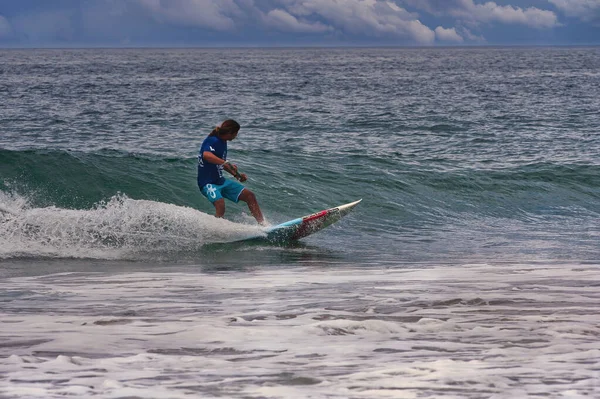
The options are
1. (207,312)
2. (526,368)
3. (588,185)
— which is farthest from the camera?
(588,185)

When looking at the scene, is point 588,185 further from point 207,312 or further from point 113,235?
point 207,312

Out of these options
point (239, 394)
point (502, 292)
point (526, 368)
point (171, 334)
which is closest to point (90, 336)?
point (171, 334)

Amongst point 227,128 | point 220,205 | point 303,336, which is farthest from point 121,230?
point 303,336

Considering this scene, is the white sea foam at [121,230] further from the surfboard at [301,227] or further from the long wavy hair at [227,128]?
the long wavy hair at [227,128]

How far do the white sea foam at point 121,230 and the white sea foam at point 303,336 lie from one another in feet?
6.74

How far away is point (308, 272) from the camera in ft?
32.9

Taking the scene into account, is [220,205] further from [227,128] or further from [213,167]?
[227,128]

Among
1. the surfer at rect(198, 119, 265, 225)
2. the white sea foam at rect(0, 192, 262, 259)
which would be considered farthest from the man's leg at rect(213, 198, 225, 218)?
the white sea foam at rect(0, 192, 262, 259)

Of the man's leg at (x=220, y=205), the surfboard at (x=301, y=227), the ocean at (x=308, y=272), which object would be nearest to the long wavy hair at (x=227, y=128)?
the man's leg at (x=220, y=205)

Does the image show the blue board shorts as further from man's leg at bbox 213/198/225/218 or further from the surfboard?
the surfboard

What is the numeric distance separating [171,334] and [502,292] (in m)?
3.54

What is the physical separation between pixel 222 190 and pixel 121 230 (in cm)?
157

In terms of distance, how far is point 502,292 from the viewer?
838 centimetres

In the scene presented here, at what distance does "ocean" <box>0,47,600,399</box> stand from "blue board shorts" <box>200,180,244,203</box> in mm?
423
